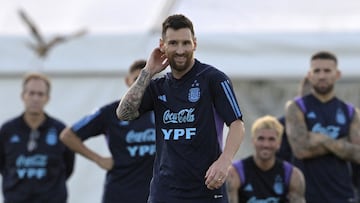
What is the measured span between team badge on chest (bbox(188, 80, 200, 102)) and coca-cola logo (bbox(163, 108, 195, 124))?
61mm

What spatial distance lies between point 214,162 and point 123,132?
242 cm

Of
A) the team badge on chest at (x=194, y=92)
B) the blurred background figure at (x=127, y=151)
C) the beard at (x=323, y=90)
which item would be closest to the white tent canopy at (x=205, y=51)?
the beard at (x=323, y=90)

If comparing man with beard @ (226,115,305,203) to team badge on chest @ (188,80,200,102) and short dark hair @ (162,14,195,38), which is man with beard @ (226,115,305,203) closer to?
team badge on chest @ (188,80,200,102)

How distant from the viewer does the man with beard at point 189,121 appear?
5137 millimetres

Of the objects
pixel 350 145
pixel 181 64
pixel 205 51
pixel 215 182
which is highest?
pixel 205 51

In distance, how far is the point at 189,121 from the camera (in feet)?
17.1

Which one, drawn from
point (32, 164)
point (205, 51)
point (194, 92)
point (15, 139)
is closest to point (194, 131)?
point (194, 92)

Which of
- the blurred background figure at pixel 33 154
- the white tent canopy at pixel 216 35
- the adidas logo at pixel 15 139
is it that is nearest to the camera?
the blurred background figure at pixel 33 154

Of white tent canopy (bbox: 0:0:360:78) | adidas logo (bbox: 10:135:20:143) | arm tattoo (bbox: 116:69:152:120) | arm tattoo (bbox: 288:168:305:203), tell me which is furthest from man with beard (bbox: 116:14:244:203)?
white tent canopy (bbox: 0:0:360:78)

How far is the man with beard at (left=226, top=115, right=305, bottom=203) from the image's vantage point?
7566 millimetres

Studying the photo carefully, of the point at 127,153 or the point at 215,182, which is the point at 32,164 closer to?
the point at 127,153

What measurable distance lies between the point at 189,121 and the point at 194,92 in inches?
6.4

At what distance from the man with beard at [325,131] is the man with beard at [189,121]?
2.44m

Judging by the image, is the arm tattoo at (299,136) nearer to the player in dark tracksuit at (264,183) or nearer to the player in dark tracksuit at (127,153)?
the player in dark tracksuit at (264,183)
